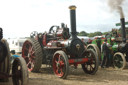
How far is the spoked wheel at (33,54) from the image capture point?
5.86 metres

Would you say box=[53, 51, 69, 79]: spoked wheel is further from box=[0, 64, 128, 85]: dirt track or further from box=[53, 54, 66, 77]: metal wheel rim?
box=[0, 64, 128, 85]: dirt track

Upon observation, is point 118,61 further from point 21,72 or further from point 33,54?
point 21,72

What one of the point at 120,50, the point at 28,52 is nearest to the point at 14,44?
the point at 28,52

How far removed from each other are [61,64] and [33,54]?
1.63m

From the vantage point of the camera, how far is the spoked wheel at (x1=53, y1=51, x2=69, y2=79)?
188 inches

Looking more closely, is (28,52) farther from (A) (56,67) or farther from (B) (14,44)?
(B) (14,44)

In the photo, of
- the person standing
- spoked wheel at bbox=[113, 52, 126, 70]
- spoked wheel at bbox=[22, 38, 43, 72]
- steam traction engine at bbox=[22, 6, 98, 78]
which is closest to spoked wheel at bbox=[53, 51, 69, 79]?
steam traction engine at bbox=[22, 6, 98, 78]

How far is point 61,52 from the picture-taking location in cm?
499

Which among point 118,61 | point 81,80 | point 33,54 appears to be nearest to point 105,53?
point 118,61

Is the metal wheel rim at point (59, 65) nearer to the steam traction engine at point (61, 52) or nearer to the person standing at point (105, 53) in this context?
the steam traction engine at point (61, 52)

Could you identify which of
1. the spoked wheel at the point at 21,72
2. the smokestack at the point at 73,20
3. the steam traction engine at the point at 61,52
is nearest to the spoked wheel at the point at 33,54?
the steam traction engine at the point at 61,52

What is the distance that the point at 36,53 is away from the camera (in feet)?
19.2

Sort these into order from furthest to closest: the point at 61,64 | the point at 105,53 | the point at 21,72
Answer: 1. the point at 105,53
2. the point at 61,64
3. the point at 21,72

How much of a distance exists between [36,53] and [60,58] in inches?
43.0
